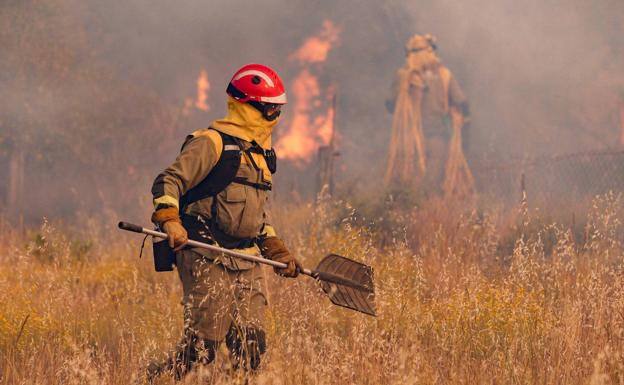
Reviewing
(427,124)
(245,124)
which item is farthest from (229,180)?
(427,124)

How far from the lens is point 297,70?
64.0 feet

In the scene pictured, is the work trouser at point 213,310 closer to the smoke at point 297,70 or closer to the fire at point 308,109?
the smoke at point 297,70

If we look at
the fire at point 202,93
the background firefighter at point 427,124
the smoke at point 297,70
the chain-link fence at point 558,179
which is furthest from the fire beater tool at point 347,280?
the fire at point 202,93

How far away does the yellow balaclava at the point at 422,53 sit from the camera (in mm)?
14297

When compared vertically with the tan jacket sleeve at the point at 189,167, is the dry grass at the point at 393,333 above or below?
below

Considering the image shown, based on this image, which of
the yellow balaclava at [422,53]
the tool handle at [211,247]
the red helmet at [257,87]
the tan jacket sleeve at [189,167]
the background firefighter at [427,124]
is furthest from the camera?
the yellow balaclava at [422,53]

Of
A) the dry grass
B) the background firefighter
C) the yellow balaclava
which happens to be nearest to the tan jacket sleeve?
the dry grass

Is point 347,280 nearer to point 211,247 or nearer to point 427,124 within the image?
point 211,247

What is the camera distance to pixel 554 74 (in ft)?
68.3

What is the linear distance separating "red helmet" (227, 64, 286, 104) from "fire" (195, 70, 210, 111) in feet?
50.2

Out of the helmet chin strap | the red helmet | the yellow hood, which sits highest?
the red helmet

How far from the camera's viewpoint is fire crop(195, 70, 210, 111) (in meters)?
19.4

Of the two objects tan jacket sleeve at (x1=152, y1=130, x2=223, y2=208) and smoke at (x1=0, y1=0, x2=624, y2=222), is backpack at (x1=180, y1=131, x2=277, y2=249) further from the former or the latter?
smoke at (x1=0, y1=0, x2=624, y2=222)

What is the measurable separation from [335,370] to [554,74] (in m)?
18.1
